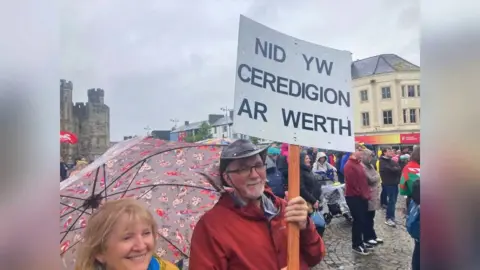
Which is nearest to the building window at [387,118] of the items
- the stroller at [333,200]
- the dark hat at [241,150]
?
the stroller at [333,200]

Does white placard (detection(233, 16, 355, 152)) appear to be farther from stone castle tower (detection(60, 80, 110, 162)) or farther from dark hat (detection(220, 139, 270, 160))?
stone castle tower (detection(60, 80, 110, 162))

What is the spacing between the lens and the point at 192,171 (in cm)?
287

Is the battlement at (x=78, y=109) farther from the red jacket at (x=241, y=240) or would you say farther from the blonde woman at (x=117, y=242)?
the red jacket at (x=241, y=240)

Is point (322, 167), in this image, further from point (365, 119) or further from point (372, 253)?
point (365, 119)

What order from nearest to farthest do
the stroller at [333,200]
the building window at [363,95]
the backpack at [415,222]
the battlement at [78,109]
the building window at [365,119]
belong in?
the battlement at [78,109] < the backpack at [415,222] < the stroller at [333,200] < the building window at [363,95] < the building window at [365,119]

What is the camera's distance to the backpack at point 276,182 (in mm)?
5680

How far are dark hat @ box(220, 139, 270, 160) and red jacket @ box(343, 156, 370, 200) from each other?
4.30 meters

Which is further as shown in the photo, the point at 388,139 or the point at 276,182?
the point at 388,139

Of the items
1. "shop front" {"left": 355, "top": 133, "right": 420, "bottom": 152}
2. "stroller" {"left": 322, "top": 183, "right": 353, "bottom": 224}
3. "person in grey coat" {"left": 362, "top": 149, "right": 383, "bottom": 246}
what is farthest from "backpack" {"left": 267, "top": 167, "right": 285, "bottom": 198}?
"shop front" {"left": 355, "top": 133, "right": 420, "bottom": 152}

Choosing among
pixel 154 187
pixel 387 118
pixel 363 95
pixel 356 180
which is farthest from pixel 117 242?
pixel 387 118

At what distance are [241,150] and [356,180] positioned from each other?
4.43 m

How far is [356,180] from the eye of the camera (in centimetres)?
612
